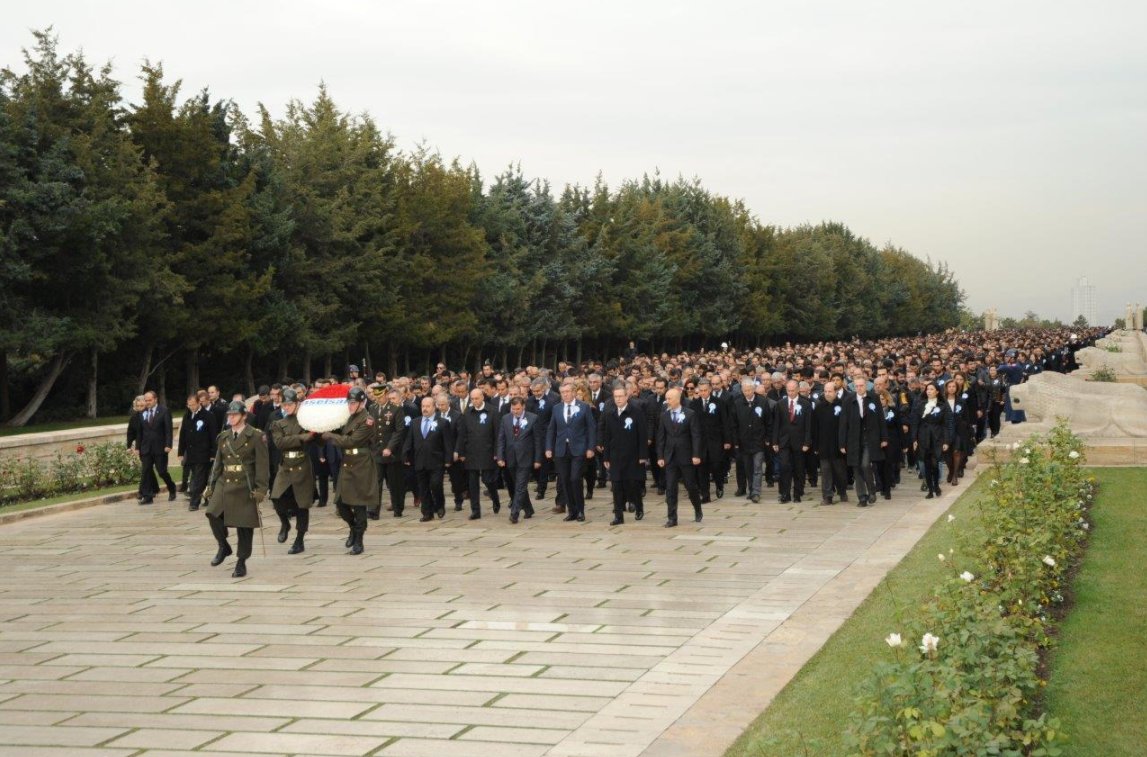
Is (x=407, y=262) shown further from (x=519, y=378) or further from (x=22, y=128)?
(x=519, y=378)

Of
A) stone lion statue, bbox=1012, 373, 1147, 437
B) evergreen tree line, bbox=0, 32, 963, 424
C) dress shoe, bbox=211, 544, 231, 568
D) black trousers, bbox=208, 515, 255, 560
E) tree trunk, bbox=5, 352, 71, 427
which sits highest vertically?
evergreen tree line, bbox=0, 32, 963, 424

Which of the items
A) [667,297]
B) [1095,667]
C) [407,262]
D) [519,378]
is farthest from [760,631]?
[667,297]

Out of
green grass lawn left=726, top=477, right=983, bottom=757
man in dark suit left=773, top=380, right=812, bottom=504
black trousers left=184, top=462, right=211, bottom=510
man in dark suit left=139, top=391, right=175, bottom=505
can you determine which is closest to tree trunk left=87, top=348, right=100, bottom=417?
man in dark suit left=139, top=391, right=175, bottom=505

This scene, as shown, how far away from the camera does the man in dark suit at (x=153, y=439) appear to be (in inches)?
791

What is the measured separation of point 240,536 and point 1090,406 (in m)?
14.4

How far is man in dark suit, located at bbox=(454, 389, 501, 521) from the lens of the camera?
17.9 metres

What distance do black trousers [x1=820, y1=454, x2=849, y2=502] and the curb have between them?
11.6 metres

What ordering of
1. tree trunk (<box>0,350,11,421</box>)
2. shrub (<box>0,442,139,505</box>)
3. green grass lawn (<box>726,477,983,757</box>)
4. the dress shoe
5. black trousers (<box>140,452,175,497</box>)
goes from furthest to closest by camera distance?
1. tree trunk (<box>0,350,11,421</box>)
2. shrub (<box>0,442,139,505</box>)
3. black trousers (<box>140,452,175,497</box>)
4. the dress shoe
5. green grass lawn (<box>726,477,983,757</box>)

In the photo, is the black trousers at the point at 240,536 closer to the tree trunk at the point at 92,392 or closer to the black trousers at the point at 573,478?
the black trousers at the point at 573,478

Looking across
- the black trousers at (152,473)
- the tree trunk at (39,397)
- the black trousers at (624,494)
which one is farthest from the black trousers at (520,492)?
the tree trunk at (39,397)

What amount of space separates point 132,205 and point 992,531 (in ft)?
85.1

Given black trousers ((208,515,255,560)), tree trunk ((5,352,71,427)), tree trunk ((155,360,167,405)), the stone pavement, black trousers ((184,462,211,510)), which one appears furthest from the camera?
tree trunk ((155,360,167,405))

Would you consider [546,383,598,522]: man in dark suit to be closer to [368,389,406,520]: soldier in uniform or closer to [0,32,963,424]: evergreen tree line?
[368,389,406,520]: soldier in uniform

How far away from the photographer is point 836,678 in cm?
821
